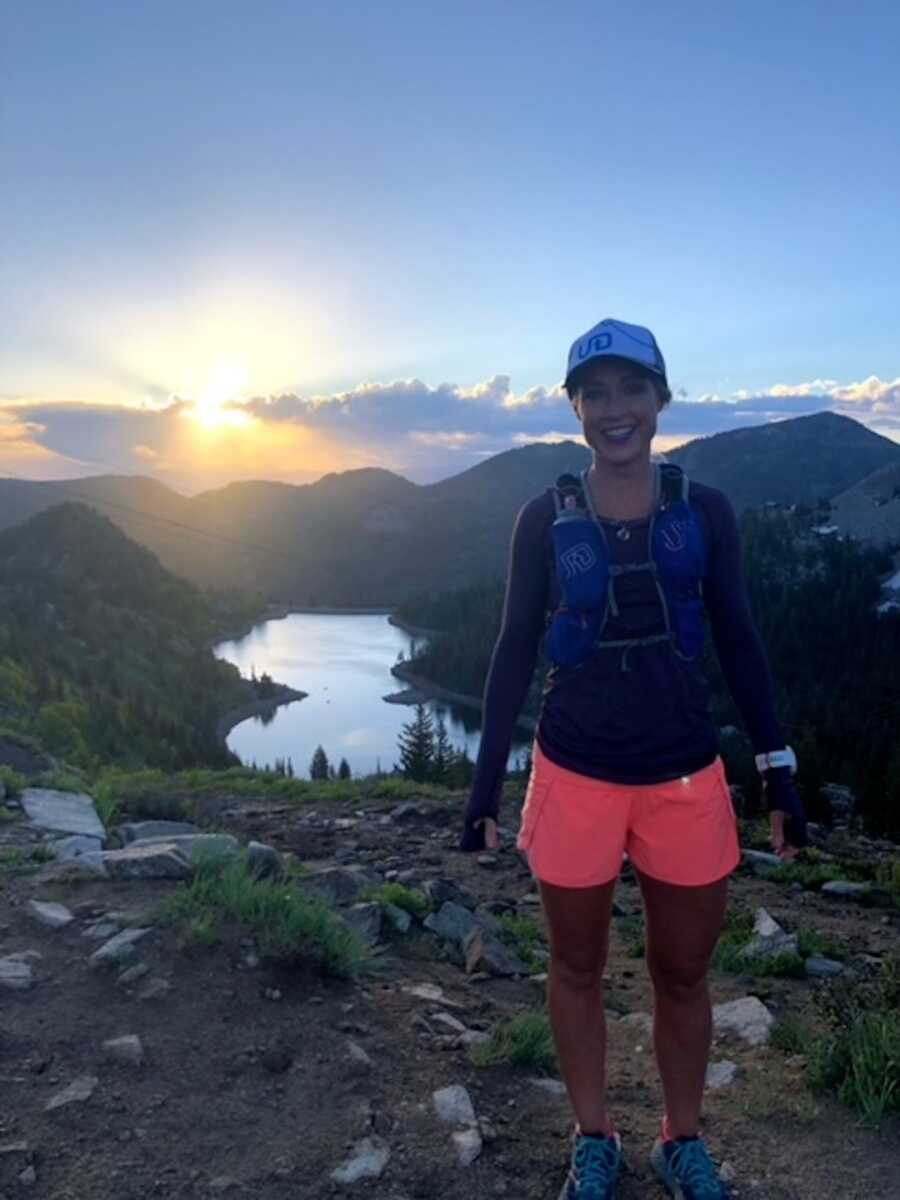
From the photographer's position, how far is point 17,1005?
3.84 metres

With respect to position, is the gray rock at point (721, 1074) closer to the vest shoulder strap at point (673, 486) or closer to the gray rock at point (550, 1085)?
the gray rock at point (550, 1085)

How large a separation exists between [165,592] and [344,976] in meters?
92.9

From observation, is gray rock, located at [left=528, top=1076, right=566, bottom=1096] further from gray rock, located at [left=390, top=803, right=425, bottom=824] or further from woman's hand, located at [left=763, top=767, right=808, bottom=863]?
gray rock, located at [left=390, top=803, right=425, bottom=824]

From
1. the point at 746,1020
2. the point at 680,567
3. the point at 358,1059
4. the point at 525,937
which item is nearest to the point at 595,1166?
the point at 358,1059

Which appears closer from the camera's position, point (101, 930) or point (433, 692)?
point (101, 930)

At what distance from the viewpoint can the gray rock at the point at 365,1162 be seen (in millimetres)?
3008

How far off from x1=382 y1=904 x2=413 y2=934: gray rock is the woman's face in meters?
3.77

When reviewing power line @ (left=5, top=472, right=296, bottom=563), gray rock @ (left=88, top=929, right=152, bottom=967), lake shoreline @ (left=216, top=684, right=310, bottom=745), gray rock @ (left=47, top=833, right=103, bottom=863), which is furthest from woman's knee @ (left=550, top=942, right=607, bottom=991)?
power line @ (left=5, top=472, right=296, bottom=563)

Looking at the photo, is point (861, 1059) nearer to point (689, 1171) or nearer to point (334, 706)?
point (689, 1171)

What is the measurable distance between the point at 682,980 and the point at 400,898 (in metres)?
3.44

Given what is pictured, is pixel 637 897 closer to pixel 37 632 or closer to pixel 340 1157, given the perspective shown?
pixel 340 1157

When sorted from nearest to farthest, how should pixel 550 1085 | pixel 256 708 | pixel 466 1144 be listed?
1. pixel 466 1144
2. pixel 550 1085
3. pixel 256 708

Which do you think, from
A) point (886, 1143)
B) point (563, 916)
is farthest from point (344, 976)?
point (886, 1143)

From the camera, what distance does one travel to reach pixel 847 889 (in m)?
8.23
